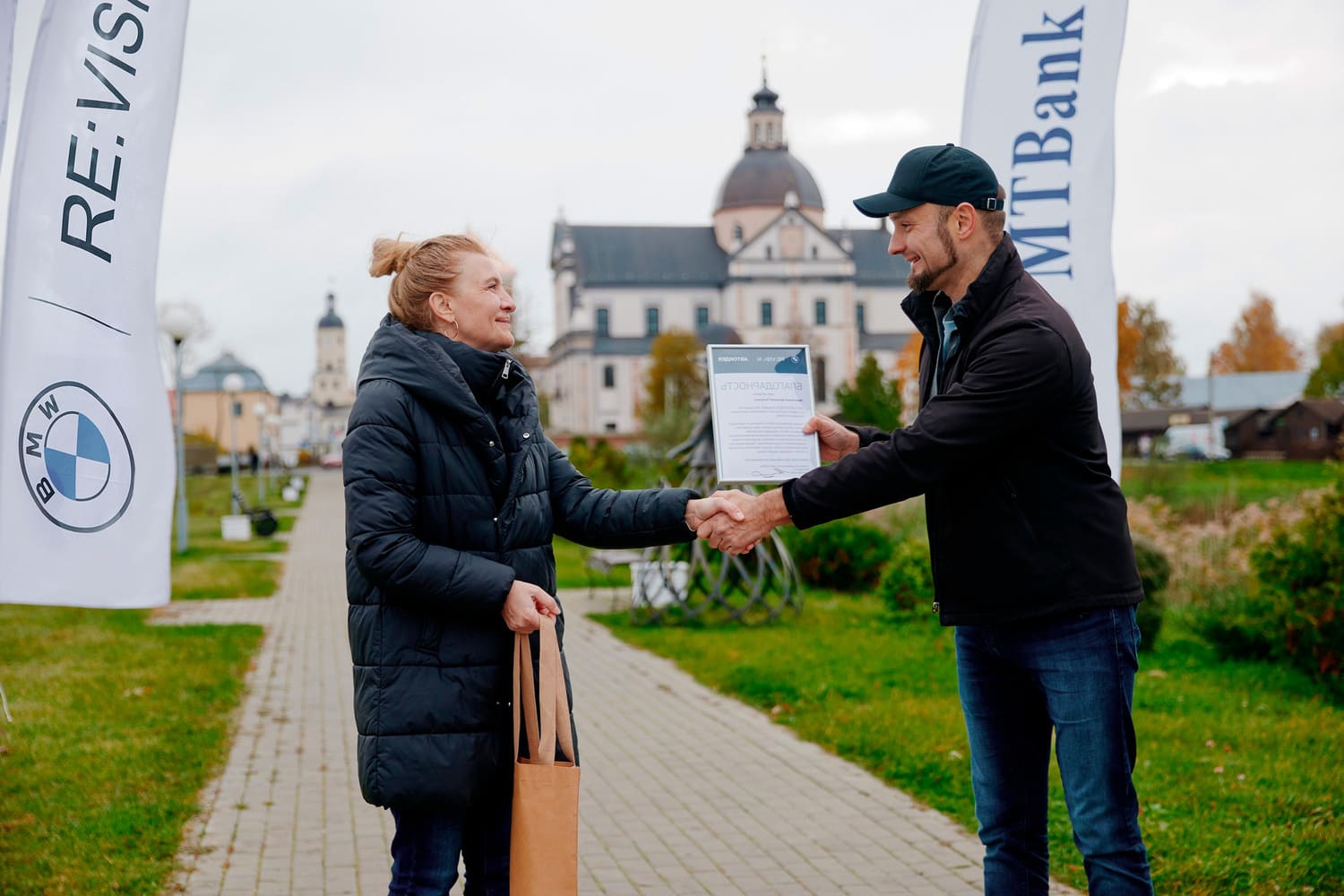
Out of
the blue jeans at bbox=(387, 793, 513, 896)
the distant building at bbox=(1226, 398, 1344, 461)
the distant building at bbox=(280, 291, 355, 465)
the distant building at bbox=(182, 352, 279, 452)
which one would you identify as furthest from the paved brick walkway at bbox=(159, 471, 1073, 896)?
the distant building at bbox=(280, 291, 355, 465)

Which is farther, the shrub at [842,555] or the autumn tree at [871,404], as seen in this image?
the autumn tree at [871,404]

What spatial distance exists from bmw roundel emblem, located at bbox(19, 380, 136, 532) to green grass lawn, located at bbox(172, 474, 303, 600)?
568 cm

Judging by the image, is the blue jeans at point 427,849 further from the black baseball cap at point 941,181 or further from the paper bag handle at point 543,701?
the black baseball cap at point 941,181

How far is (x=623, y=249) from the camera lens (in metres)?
99.7

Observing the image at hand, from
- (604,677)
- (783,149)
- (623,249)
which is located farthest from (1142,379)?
(604,677)

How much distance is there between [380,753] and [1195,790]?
4176 millimetres

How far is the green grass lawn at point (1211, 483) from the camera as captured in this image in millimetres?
19250

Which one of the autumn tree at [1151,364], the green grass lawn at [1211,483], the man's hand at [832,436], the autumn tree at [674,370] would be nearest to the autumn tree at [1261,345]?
the autumn tree at [1151,364]

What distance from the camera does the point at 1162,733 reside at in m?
7.40

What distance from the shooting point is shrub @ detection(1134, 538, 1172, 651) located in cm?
1056

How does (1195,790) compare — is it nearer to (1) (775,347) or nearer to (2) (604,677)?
(1) (775,347)

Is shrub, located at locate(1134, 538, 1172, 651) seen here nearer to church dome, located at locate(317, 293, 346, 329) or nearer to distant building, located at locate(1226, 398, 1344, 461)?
distant building, located at locate(1226, 398, 1344, 461)

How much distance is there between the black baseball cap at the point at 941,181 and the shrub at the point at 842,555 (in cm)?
1240

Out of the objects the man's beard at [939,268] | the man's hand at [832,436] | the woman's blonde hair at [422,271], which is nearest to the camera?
the woman's blonde hair at [422,271]
